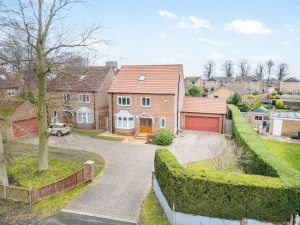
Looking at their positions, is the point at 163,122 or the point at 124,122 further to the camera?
the point at 124,122

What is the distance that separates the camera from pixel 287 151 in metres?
22.5

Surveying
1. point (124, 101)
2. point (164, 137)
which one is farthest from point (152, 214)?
point (124, 101)

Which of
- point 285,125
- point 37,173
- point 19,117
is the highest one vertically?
point 19,117

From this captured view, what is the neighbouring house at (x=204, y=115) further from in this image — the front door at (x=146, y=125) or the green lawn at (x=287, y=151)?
the green lawn at (x=287, y=151)

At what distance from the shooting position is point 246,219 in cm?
1034

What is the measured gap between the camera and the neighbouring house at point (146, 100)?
27281 millimetres

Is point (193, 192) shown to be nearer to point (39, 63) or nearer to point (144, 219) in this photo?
point (144, 219)

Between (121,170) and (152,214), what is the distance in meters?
6.44

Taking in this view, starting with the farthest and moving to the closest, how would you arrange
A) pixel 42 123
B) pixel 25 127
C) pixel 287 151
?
pixel 25 127, pixel 287 151, pixel 42 123

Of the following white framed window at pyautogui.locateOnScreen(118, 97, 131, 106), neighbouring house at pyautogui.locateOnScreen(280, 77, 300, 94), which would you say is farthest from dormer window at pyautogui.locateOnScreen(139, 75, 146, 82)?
neighbouring house at pyautogui.locateOnScreen(280, 77, 300, 94)

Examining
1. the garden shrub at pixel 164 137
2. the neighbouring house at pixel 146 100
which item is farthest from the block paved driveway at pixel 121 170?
the neighbouring house at pixel 146 100

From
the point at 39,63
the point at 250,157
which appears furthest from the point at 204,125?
the point at 39,63

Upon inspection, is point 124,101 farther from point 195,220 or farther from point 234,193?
point 234,193

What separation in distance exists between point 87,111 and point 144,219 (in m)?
21.7
